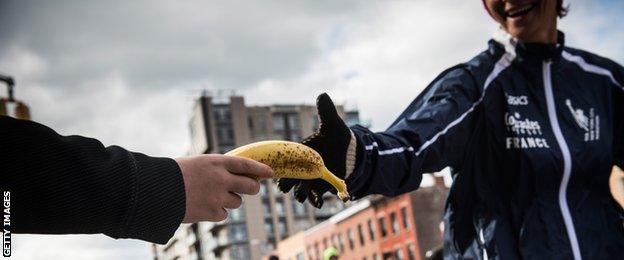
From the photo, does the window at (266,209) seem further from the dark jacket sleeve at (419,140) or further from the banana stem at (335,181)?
the banana stem at (335,181)

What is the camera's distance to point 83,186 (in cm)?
165

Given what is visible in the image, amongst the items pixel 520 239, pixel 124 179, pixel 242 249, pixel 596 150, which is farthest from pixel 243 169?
pixel 242 249

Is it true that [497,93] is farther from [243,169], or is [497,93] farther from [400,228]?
[400,228]

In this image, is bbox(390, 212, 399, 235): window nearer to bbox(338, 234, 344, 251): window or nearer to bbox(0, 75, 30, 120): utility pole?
bbox(338, 234, 344, 251): window

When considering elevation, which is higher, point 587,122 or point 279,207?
point 279,207

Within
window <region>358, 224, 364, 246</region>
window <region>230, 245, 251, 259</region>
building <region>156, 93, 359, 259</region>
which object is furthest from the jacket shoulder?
window <region>230, 245, 251, 259</region>

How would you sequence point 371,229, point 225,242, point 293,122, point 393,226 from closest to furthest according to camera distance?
point 393,226 → point 371,229 → point 225,242 → point 293,122

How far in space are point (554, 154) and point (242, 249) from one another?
91161 millimetres

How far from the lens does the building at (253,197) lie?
304 ft

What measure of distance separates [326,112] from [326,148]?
0.42 ft

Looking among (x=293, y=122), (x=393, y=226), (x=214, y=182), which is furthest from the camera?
(x=293, y=122)

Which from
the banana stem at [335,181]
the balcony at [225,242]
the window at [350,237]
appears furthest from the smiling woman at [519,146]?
the balcony at [225,242]

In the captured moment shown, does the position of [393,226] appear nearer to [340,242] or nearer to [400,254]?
[400,254]

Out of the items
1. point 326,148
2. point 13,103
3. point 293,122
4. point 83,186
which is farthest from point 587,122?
point 293,122
